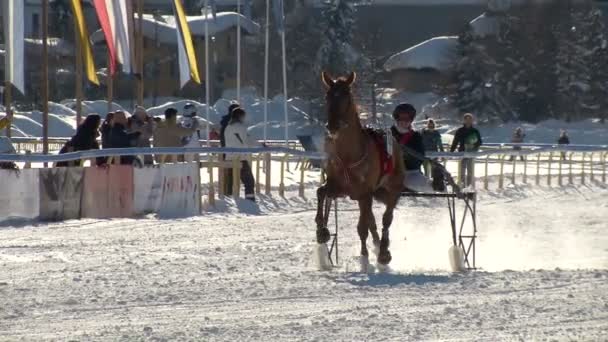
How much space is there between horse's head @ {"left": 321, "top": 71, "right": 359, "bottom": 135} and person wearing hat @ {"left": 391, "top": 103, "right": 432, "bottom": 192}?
1540 mm

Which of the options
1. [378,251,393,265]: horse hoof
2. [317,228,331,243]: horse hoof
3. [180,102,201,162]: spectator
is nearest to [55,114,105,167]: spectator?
[180,102,201,162]: spectator

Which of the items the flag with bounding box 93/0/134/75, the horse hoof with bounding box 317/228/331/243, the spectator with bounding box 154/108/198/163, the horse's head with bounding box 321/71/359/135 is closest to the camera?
the horse's head with bounding box 321/71/359/135

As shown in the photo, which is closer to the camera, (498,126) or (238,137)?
(238,137)

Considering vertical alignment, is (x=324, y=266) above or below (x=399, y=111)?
below

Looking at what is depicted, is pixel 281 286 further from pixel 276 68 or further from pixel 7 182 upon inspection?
pixel 276 68

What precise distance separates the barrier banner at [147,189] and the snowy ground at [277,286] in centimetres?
143

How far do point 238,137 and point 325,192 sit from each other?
38.1 feet

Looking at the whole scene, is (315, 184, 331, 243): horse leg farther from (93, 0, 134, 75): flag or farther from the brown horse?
(93, 0, 134, 75): flag

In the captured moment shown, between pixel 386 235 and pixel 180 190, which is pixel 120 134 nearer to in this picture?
pixel 180 190

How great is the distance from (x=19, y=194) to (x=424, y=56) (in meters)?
74.8

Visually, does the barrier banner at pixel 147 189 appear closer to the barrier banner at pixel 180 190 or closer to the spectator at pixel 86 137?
the barrier banner at pixel 180 190

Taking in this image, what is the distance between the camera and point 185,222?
20938 millimetres

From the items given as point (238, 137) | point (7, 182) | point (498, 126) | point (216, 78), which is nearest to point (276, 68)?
point (216, 78)

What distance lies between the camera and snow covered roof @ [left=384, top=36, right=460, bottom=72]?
92438 millimetres
